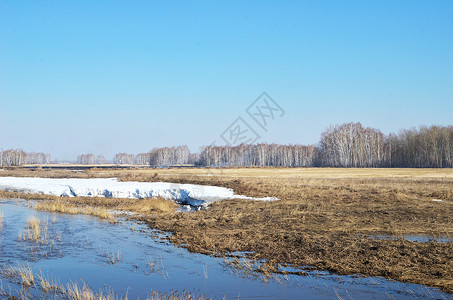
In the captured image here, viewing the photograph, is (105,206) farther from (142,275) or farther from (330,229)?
(142,275)

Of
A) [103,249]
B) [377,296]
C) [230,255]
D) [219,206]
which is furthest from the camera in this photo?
[219,206]

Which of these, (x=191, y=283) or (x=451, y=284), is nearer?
(x=451, y=284)

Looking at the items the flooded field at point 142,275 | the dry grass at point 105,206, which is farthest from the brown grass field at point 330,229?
the flooded field at point 142,275

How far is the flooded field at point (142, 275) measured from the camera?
854 centimetres

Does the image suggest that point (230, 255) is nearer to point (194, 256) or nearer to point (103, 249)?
point (194, 256)

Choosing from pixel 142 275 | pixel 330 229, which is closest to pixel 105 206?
pixel 330 229

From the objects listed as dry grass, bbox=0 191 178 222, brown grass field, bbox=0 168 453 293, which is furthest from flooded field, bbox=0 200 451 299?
dry grass, bbox=0 191 178 222

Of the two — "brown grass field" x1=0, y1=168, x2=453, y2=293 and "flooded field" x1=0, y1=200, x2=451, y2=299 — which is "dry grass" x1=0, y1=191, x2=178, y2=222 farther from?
"flooded field" x1=0, y1=200, x2=451, y2=299

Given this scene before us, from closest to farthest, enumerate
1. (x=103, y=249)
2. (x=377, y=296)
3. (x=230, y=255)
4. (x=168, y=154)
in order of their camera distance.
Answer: (x=377, y=296) < (x=230, y=255) < (x=103, y=249) < (x=168, y=154)

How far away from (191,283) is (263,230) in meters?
6.54

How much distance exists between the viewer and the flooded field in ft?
28.0

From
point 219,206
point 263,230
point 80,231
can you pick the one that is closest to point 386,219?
point 263,230

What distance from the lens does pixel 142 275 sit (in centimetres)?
1006

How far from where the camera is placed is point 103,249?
13141 millimetres
